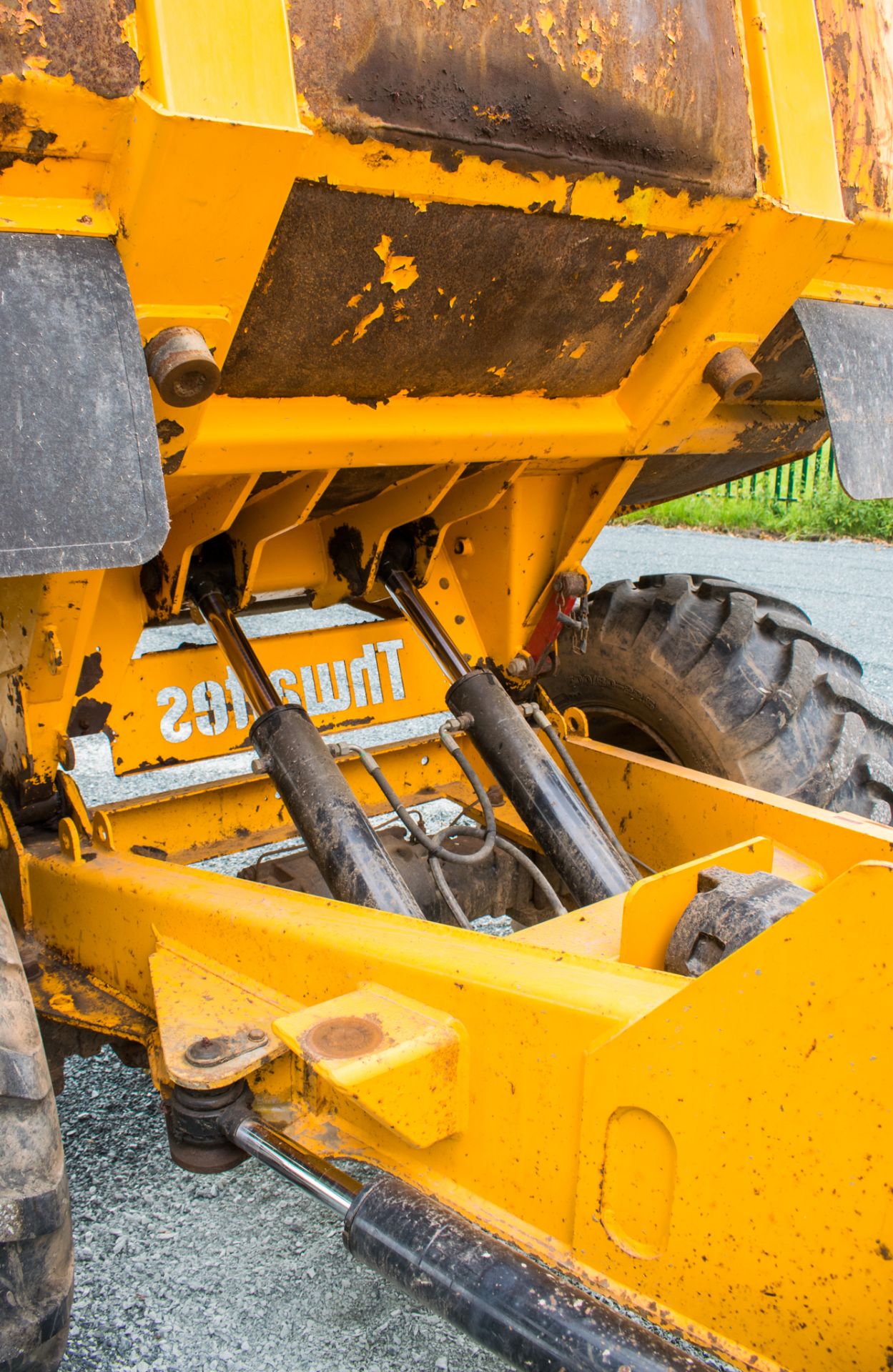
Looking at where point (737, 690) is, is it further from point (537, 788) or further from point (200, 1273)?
point (200, 1273)

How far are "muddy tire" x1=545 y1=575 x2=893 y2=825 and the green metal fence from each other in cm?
1044

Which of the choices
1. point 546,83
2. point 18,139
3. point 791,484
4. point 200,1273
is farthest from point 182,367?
point 791,484

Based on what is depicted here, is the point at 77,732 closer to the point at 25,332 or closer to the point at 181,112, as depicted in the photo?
the point at 25,332

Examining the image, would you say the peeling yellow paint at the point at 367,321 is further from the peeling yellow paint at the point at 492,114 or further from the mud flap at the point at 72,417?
the mud flap at the point at 72,417

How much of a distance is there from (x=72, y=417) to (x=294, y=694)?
1.52 metres

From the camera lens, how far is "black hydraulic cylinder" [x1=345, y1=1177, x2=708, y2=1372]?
3.76 ft

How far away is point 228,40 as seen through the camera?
4.41 feet

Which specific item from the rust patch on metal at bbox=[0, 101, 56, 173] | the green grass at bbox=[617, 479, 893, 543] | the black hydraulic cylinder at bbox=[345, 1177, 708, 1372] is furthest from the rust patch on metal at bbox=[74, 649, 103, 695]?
the green grass at bbox=[617, 479, 893, 543]

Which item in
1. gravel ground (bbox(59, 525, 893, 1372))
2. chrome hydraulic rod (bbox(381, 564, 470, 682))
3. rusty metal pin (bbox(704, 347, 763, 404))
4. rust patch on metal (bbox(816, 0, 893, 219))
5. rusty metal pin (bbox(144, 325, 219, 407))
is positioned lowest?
gravel ground (bbox(59, 525, 893, 1372))

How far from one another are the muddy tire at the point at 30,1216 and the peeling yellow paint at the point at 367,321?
1123 mm

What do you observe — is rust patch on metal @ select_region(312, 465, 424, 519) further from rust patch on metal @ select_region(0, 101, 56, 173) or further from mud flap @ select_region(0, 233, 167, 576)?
rust patch on metal @ select_region(0, 101, 56, 173)

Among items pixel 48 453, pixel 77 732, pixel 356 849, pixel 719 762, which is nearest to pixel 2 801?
pixel 77 732

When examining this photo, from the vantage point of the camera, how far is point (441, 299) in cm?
180

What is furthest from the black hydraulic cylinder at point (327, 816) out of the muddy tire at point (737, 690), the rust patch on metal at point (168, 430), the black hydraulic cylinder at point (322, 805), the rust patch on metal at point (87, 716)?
the muddy tire at point (737, 690)
